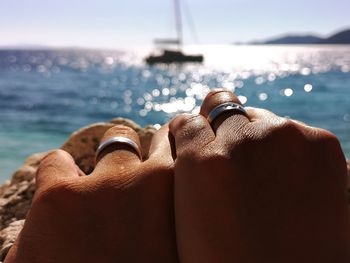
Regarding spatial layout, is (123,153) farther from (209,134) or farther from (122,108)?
(122,108)

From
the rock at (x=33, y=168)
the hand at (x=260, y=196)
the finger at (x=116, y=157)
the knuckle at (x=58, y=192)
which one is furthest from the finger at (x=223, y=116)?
the rock at (x=33, y=168)

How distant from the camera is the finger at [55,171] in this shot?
1554mm

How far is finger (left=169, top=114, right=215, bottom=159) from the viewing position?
1423mm

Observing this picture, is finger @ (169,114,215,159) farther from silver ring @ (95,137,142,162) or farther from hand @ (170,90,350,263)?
silver ring @ (95,137,142,162)

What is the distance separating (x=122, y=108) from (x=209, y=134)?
2280 centimetres

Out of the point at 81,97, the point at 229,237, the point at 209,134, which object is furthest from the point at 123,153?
the point at 81,97

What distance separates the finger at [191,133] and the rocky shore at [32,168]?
1.12 m

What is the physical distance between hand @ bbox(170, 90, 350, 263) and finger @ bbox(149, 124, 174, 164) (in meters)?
0.11

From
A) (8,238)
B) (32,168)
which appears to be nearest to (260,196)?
(8,238)

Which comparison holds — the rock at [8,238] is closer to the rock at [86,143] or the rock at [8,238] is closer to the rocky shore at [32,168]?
the rocky shore at [32,168]

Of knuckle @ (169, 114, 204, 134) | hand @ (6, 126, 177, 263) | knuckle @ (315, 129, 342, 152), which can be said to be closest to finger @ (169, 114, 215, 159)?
knuckle @ (169, 114, 204, 134)

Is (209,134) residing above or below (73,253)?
above

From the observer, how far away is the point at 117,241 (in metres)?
1.44

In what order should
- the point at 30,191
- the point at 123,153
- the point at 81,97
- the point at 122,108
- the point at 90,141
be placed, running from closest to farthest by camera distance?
1. the point at 123,153
2. the point at 30,191
3. the point at 90,141
4. the point at 122,108
5. the point at 81,97
